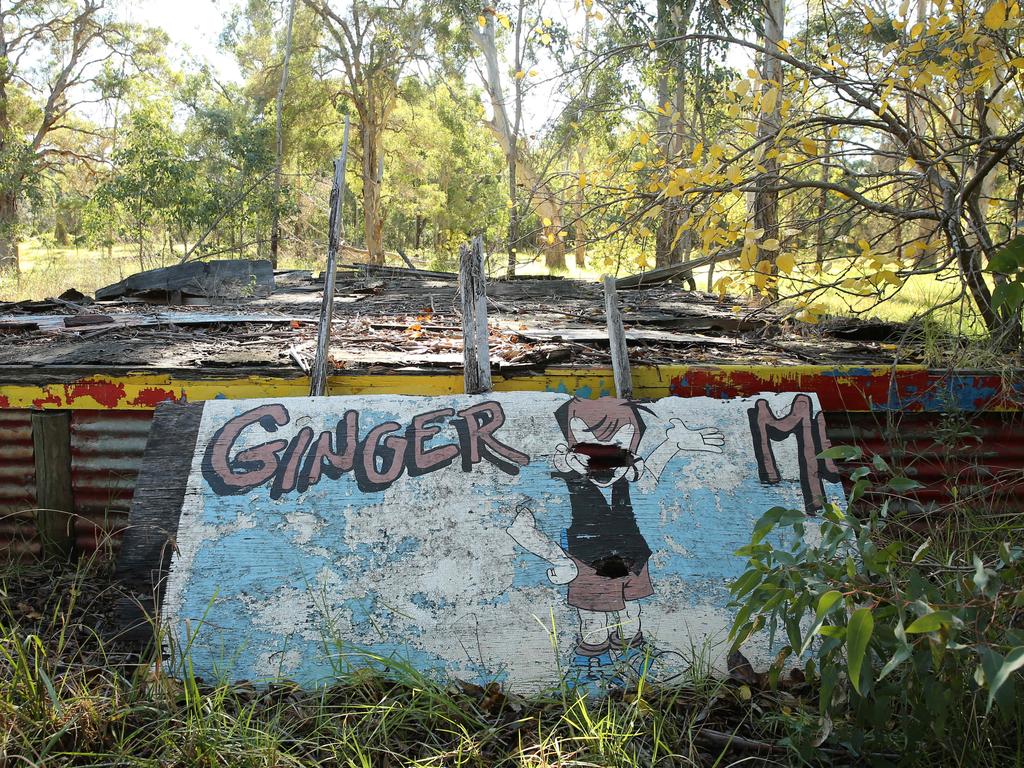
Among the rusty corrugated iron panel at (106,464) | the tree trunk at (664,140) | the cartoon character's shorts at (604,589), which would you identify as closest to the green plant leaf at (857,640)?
the cartoon character's shorts at (604,589)

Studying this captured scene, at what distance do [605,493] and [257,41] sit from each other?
97.2 feet

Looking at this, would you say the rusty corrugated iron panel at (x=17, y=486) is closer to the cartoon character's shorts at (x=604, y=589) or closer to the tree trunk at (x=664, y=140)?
the cartoon character's shorts at (x=604, y=589)

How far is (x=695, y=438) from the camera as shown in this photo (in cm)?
330

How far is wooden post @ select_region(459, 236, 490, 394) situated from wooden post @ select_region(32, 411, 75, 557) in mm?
2015

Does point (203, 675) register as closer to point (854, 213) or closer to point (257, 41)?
point (854, 213)

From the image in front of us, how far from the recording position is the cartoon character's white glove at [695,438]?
3275 mm

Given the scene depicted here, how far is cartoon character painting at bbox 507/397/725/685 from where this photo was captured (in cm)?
273

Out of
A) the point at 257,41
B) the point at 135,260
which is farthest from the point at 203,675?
the point at 257,41

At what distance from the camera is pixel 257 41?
28000 millimetres

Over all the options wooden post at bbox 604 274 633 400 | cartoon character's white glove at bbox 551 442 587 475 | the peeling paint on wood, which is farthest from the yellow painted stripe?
cartoon character's white glove at bbox 551 442 587 475

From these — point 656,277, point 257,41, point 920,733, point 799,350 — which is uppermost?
point 257,41

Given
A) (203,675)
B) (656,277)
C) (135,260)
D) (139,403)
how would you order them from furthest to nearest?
(135,260) → (656,277) → (139,403) → (203,675)

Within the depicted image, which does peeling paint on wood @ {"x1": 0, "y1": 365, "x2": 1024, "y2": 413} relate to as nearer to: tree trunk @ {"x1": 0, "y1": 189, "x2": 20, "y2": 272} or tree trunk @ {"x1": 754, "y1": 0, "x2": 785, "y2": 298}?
tree trunk @ {"x1": 754, "y1": 0, "x2": 785, "y2": 298}

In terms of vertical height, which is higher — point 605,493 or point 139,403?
point 139,403
